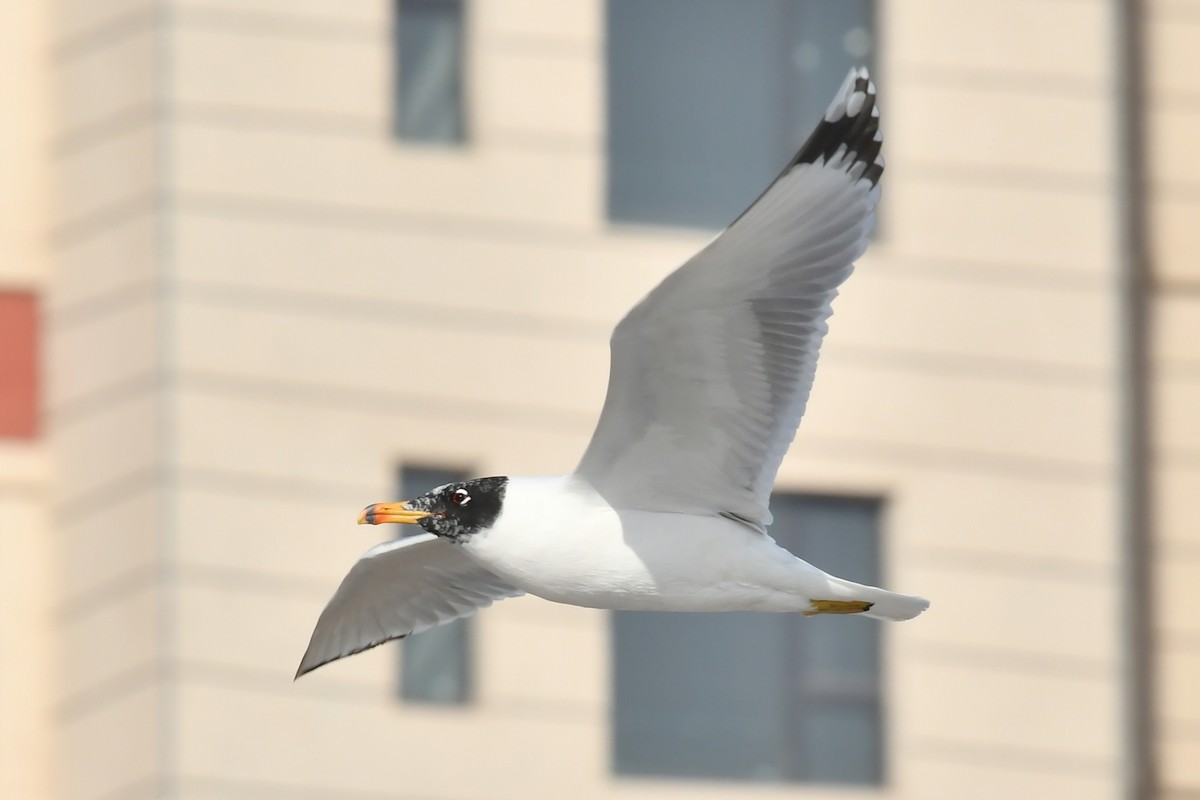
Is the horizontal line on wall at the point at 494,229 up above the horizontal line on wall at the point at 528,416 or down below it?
above

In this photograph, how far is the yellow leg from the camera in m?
5.47

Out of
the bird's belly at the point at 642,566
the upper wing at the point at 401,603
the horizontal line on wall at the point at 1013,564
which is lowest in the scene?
the horizontal line on wall at the point at 1013,564

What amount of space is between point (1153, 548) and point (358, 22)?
3484mm

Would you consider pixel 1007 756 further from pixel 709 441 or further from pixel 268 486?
pixel 709 441

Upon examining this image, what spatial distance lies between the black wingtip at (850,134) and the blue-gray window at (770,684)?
13.3 ft

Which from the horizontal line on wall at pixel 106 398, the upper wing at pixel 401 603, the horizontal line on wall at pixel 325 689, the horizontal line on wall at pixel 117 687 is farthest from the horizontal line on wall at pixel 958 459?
the upper wing at pixel 401 603

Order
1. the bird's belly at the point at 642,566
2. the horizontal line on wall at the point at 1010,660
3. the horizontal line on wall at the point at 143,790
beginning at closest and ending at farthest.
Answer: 1. the bird's belly at the point at 642,566
2. the horizontal line on wall at the point at 143,790
3. the horizontal line on wall at the point at 1010,660

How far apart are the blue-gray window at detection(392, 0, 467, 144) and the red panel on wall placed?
5.01ft

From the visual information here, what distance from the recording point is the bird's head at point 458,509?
543 cm

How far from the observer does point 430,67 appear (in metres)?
9.19

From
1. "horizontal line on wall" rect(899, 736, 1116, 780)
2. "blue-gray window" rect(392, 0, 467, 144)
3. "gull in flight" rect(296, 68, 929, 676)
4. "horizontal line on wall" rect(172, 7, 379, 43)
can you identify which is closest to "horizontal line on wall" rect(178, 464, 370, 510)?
"blue-gray window" rect(392, 0, 467, 144)

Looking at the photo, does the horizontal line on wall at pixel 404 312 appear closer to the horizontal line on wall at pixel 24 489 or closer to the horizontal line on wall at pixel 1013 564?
the horizontal line on wall at pixel 24 489

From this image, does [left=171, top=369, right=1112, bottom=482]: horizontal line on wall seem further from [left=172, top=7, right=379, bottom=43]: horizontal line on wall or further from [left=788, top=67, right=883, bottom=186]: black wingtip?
[left=788, top=67, right=883, bottom=186]: black wingtip

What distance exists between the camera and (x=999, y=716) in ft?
30.1
